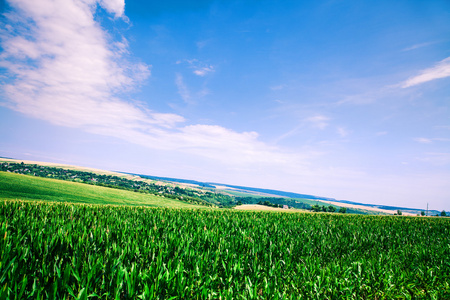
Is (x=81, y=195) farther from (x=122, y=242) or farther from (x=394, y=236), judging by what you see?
(x=394, y=236)

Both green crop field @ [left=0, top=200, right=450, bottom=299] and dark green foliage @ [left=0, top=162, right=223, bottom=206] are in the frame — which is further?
dark green foliage @ [left=0, top=162, right=223, bottom=206]

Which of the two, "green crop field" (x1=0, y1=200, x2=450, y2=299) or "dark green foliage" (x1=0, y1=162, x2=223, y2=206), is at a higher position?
"green crop field" (x1=0, y1=200, x2=450, y2=299)

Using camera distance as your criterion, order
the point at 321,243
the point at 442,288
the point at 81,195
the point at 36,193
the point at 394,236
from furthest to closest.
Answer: the point at 81,195 → the point at 36,193 → the point at 394,236 → the point at 321,243 → the point at 442,288

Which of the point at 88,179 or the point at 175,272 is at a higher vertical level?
the point at 175,272

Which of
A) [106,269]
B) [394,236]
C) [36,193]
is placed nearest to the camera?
[106,269]

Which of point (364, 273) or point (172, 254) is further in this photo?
point (364, 273)

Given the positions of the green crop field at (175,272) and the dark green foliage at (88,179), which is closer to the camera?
the green crop field at (175,272)

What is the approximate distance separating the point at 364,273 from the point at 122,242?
6428 mm

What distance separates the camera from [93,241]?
4996mm

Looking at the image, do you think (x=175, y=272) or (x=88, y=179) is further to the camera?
(x=88, y=179)

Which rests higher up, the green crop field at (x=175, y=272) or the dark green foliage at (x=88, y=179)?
the green crop field at (x=175, y=272)

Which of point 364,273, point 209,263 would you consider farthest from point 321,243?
point 209,263

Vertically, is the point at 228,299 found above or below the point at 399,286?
above

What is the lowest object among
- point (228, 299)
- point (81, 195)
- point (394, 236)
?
point (81, 195)
